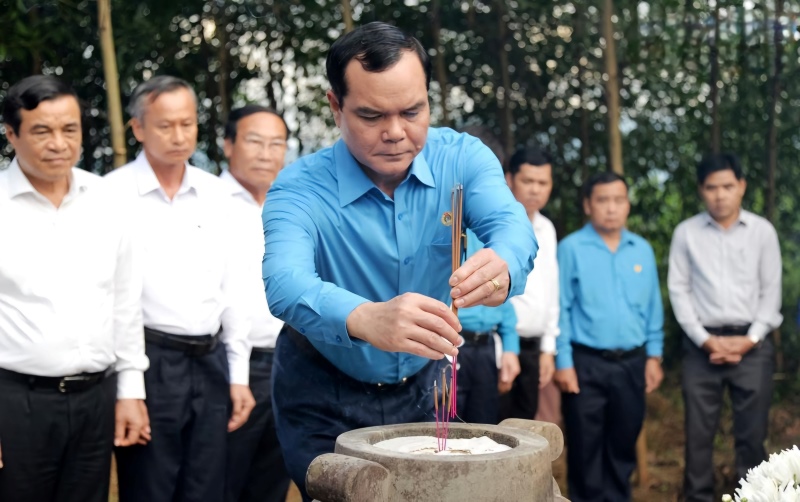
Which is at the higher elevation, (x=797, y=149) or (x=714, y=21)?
(x=714, y=21)

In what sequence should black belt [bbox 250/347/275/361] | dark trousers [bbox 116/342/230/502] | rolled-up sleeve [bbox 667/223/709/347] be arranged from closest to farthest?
1. dark trousers [bbox 116/342/230/502]
2. black belt [bbox 250/347/275/361]
3. rolled-up sleeve [bbox 667/223/709/347]

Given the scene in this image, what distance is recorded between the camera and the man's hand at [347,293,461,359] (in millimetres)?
2326

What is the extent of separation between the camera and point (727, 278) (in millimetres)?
5949

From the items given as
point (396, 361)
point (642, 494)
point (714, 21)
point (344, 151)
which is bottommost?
point (642, 494)

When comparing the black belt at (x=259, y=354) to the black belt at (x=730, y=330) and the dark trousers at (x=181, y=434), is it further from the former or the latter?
the black belt at (x=730, y=330)

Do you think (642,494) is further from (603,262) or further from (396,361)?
(396,361)

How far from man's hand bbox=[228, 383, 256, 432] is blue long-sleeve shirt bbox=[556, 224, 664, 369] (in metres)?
1.93

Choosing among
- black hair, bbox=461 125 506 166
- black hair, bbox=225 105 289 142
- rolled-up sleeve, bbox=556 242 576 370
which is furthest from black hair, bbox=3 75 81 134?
rolled-up sleeve, bbox=556 242 576 370

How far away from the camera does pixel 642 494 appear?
661 centimetres

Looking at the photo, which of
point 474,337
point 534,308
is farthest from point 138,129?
point 534,308

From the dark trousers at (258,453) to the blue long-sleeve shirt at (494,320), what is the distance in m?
1.00

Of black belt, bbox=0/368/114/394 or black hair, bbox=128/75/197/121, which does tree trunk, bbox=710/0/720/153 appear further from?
black belt, bbox=0/368/114/394

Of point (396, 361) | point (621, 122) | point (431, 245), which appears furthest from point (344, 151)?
point (621, 122)

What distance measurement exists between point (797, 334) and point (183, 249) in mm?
4619
